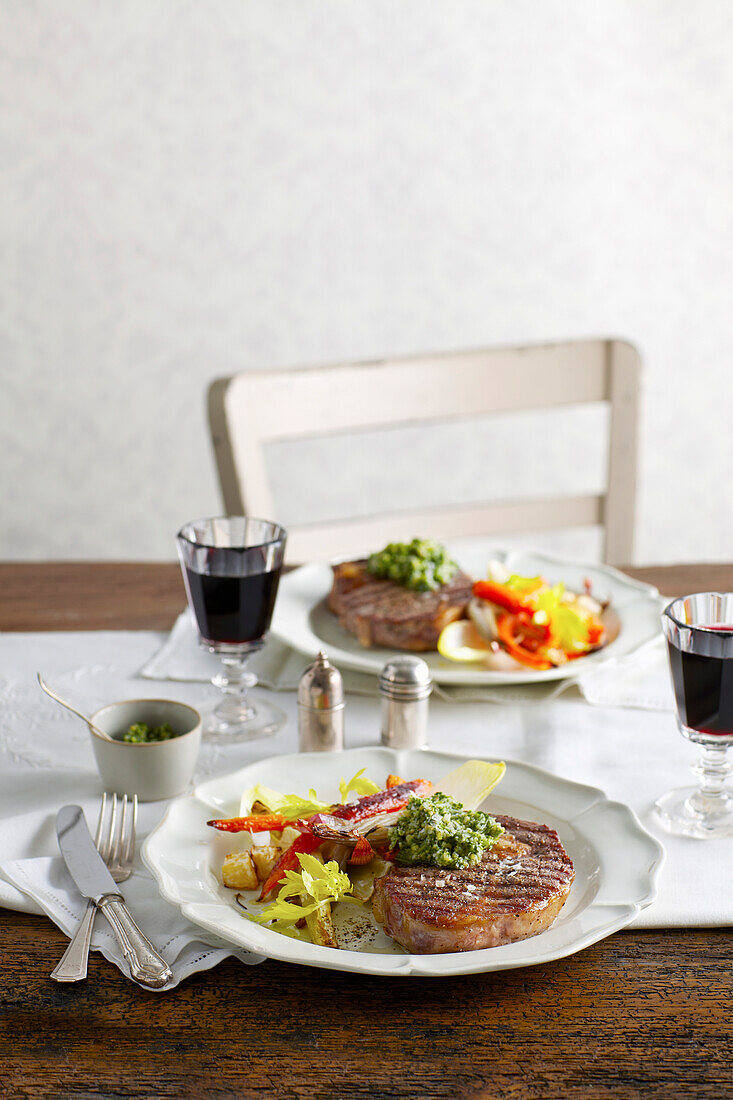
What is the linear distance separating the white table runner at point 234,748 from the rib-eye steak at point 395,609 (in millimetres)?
139

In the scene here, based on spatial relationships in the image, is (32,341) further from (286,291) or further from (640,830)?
(640,830)

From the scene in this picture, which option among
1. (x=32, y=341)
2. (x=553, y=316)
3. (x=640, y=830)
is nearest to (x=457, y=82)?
(x=553, y=316)

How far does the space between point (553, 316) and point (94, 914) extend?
342 centimetres

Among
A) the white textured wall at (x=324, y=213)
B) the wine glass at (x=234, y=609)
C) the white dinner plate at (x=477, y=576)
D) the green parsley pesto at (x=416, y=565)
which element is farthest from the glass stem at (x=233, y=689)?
the white textured wall at (x=324, y=213)

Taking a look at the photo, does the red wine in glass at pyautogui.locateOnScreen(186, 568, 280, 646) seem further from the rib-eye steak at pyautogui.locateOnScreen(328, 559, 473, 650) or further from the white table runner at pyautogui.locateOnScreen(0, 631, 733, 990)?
the rib-eye steak at pyautogui.locateOnScreen(328, 559, 473, 650)

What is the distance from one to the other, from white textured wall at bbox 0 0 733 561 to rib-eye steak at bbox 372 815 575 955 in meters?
3.19

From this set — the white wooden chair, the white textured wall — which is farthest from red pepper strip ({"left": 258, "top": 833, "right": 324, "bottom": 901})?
the white textured wall

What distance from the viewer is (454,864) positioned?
1006 millimetres

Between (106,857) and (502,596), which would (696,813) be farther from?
(106,857)

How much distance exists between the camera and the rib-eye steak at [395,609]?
1674mm

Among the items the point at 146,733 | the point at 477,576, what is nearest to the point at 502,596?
the point at 477,576

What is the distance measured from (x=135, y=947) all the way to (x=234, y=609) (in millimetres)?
562

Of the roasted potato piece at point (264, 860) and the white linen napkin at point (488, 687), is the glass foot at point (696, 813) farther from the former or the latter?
the roasted potato piece at point (264, 860)

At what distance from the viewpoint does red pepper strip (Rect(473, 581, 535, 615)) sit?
1646 millimetres
